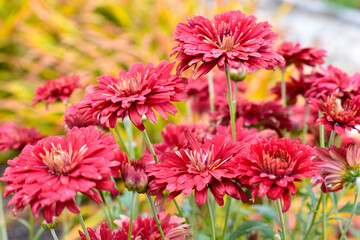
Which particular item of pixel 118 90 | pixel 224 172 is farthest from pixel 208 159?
pixel 118 90

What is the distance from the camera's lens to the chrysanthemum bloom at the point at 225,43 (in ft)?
1.54

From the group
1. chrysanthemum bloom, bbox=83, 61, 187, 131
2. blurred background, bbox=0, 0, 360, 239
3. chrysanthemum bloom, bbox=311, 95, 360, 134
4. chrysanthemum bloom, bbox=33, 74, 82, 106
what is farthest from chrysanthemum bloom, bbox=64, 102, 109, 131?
blurred background, bbox=0, 0, 360, 239

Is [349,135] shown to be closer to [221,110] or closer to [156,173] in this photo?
[221,110]

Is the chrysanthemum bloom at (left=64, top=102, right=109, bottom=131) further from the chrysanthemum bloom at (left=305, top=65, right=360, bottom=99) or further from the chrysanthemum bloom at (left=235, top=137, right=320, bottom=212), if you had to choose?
the chrysanthemum bloom at (left=305, top=65, right=360, bottom=99)

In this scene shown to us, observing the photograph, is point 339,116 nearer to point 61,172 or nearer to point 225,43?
point 225,43

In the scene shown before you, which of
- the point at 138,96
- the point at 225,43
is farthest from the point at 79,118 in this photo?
the point at 225,43

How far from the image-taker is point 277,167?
42 cm

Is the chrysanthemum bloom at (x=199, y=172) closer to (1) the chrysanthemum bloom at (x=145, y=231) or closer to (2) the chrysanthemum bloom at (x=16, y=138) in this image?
(1) the chrysanthemum bloom at (x=145, y=231)

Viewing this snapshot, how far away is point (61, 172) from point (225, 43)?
0.79 ft

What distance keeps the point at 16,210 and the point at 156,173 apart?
150 mm

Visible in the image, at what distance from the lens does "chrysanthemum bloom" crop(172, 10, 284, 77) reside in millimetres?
470

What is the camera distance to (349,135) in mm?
748

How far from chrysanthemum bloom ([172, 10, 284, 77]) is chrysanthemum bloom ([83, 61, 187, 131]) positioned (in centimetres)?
3

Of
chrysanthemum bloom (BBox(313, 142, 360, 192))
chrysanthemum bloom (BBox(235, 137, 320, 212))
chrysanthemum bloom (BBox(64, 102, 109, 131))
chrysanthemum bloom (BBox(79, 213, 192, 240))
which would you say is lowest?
chrysanthemum bloom (BBox(79, 213, 192, 240))
